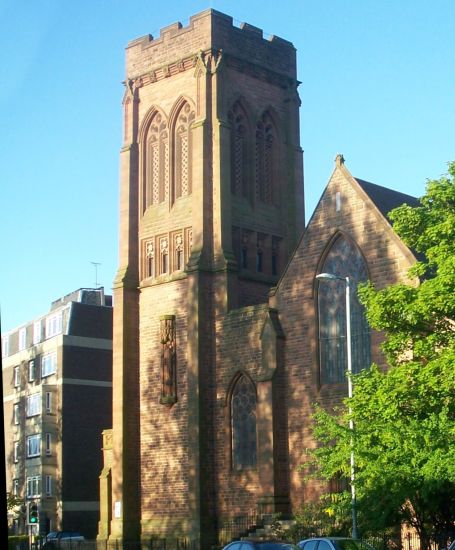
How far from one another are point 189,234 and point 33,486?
29003mm

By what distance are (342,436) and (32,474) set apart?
45236 mm

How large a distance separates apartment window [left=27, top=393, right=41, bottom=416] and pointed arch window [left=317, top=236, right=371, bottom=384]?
3380 cm

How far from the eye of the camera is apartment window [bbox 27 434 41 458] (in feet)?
227

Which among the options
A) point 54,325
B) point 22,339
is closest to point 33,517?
point 54,325

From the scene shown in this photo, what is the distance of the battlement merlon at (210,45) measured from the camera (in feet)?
157

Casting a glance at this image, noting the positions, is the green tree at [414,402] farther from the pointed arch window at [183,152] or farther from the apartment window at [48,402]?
the apartment window at [48,402]

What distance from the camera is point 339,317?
39875 millimetres

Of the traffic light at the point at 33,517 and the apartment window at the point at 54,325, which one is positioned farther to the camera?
the apartment window at the point at 54,325

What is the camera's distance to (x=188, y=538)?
42844 mm

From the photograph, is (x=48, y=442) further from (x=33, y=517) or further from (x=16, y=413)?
(x=33, y=517)

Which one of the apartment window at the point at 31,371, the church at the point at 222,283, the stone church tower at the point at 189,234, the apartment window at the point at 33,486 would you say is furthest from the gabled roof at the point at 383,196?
the apartment window at the point at 31,371

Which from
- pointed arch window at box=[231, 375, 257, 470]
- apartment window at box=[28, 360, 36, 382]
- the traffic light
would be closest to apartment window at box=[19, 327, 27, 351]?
apartment window at box=[28, 360, 36, 382]

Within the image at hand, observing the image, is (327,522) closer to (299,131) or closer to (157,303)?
(157,303)

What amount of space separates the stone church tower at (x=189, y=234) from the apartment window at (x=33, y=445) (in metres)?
20.3
